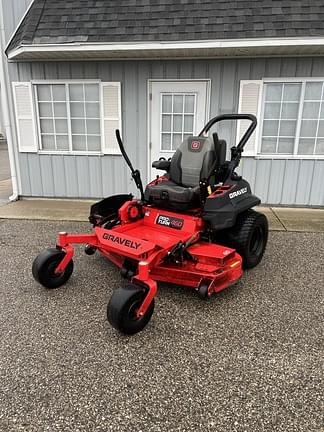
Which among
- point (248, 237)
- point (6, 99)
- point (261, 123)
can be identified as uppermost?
point (6, 99)

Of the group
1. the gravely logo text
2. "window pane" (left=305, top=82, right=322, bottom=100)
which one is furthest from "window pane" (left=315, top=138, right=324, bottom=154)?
the gravely logo text

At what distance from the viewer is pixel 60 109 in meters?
5.93

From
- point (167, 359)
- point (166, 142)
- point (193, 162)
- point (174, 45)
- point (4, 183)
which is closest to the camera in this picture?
point (167, 359)

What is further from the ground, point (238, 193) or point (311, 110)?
point (311, 110)

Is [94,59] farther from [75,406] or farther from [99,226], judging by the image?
[75,406]

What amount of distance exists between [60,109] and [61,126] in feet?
0.97

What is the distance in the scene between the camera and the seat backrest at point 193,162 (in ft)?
11.3

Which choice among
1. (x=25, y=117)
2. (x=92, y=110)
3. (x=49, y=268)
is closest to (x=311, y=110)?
(x=92, y=110)

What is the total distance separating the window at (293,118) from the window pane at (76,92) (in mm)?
3127

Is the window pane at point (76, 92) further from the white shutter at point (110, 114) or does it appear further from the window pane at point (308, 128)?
the window pane at point (308, 128)

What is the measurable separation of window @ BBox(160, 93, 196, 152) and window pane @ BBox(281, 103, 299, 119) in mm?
1480

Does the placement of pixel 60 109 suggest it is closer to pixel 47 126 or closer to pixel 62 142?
pixel 47 126

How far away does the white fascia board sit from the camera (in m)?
4.61

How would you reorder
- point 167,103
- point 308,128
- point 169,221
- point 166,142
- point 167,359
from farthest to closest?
point 166,142 < point 167,103 < point 308,128 < point 169,221 < point 167,359
